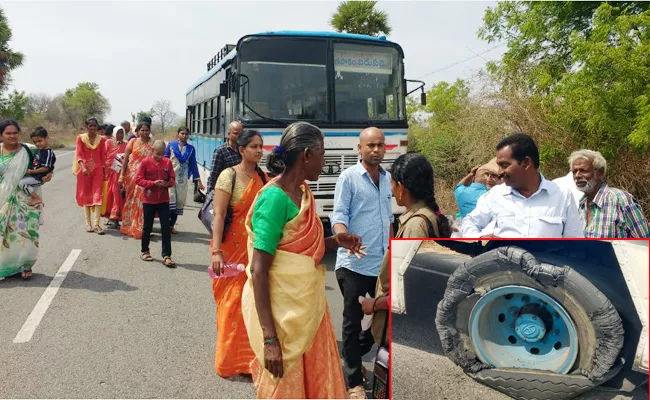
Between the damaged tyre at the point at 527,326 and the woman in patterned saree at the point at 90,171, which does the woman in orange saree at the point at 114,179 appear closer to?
the woman in patterned saree at the point at 90,171

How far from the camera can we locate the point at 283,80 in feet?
26.5

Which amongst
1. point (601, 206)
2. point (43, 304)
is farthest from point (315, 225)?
point (43, 304)

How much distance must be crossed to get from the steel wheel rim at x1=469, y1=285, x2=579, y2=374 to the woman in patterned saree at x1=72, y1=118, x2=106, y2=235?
28.4 ft

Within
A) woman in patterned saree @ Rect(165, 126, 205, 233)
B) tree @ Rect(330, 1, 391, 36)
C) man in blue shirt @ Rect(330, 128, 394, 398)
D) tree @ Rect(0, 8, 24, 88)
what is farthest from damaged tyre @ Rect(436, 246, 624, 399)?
tree @ Rect(0, 8, 24, 88)

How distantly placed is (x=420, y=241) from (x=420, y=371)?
15.9 inches

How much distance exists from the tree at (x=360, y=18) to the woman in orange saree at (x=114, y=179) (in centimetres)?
1346

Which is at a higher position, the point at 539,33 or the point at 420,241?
the point at 539,33

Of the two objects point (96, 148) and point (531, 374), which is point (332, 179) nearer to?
point (96, 148)

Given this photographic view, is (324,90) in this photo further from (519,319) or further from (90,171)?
(519,319)

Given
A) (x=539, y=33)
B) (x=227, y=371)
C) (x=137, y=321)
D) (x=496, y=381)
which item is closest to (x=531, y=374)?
(x=496, y=381)

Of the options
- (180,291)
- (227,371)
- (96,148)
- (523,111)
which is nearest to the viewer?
(227,371)

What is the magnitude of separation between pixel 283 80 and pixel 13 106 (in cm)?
3988

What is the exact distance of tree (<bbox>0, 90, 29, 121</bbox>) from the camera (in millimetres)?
40625

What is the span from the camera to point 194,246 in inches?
348
